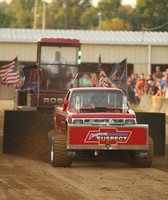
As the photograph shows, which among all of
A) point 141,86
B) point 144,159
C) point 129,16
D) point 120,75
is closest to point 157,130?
point 144,159

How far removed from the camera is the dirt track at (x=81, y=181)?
472 inches

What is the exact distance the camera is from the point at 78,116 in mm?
15859

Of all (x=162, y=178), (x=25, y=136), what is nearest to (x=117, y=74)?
(x=25, y=136)

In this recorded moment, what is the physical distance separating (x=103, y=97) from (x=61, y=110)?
3.23ft

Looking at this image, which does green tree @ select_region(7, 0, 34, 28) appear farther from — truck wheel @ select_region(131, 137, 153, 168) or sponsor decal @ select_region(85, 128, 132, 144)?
sponsor decal @ select_region(85, 128, 132, 144)

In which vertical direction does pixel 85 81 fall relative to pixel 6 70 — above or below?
below

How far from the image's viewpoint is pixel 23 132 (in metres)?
18.6

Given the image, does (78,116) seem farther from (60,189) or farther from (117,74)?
(117,74)

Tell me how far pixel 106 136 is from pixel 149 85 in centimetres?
2442

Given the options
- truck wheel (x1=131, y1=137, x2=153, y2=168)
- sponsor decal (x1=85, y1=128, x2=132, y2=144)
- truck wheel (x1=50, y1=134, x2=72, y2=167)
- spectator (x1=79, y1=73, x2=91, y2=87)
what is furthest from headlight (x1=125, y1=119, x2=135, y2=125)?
spectator (x1=79, y1=73, x2=91, y2=87)

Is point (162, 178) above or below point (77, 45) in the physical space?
below

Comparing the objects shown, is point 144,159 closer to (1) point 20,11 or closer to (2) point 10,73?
A: (2) point 10,73

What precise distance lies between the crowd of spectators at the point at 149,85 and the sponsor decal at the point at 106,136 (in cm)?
1850

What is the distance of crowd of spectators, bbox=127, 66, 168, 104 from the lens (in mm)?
34703
